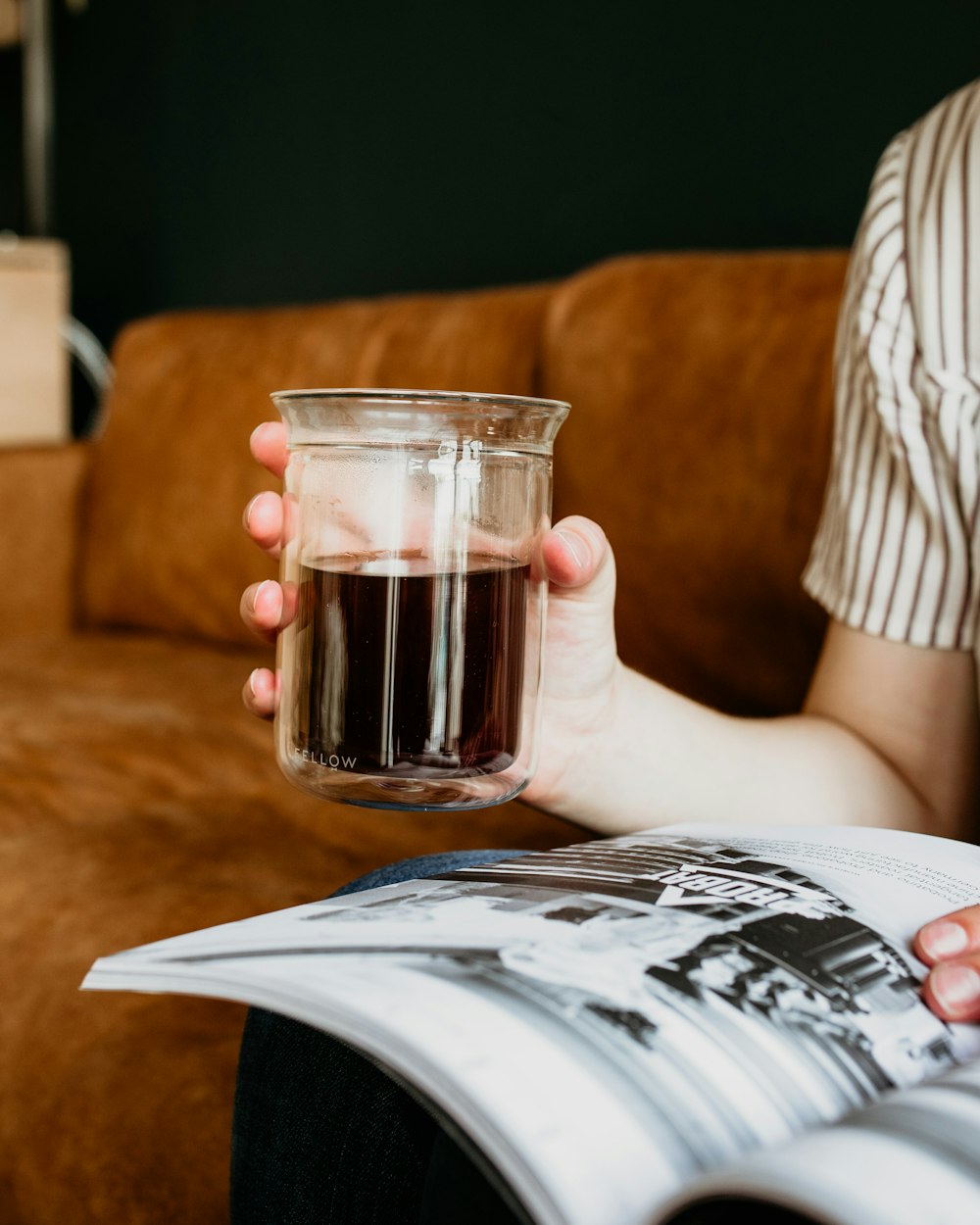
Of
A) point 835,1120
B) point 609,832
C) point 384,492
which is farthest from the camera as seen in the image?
point 609,832

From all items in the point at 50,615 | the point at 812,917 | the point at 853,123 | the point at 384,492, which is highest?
the point at 853,123

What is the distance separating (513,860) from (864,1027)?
0.61 feet

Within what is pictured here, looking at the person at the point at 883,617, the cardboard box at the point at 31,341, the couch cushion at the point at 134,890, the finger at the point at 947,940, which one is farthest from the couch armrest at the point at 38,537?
the finger at the point at 947,940

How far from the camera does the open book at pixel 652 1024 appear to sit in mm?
300

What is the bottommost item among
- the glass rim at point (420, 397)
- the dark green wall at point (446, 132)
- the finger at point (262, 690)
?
the finger at point (262, 690)

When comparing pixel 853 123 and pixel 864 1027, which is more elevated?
pixel 853 123

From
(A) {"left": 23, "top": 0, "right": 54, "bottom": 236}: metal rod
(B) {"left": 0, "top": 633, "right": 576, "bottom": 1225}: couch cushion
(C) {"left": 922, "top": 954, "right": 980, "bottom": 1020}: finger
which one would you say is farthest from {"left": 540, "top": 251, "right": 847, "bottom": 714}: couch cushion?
(A) {"left": 23, "top": 0, "right": 54, "bottom": 236}: metal rod

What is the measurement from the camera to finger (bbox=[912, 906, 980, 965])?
433mm

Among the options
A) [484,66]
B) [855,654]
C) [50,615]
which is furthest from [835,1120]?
[484,66]

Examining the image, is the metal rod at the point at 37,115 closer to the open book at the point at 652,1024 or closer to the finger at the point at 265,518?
the finger at the point at 265,518

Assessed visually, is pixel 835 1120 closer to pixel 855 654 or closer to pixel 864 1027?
pixel 864 1027

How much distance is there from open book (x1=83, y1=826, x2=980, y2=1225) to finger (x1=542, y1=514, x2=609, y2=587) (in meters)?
0.14

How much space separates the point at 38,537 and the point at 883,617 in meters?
1.55

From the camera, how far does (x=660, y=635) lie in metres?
1.25
